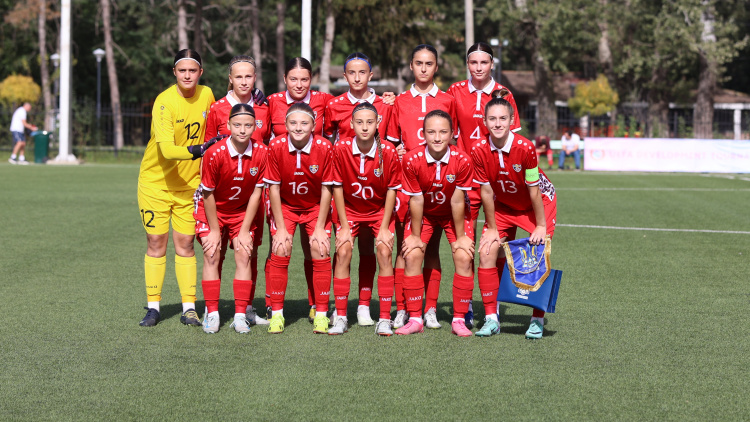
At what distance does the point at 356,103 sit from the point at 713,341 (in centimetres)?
332

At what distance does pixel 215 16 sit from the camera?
210 feet

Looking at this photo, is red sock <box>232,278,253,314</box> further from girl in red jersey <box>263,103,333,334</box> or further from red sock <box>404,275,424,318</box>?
red sock <box>404,275,424,318</box>

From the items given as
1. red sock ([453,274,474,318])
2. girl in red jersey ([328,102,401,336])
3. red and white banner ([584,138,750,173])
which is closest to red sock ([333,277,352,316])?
girl in red jersey ([328,102,401,336])

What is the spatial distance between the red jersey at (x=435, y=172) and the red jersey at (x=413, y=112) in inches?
18.3

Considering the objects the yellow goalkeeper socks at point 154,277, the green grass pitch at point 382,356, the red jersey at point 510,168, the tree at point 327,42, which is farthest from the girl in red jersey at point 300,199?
the tree at point 327,42

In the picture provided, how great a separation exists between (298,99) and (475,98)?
1472 millimetres

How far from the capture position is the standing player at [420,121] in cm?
704

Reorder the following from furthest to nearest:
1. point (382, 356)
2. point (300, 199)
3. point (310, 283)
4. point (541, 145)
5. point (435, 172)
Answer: point (541, 145), point (310, 283), point (300, 199), point (435, 172), point (382, 356)

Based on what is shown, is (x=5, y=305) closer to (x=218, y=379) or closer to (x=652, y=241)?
(x=218, y=379)

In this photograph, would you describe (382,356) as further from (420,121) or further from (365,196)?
(420,121)

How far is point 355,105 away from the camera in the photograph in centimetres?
714

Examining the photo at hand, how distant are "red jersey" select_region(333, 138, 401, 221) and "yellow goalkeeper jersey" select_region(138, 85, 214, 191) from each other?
4.22 ft

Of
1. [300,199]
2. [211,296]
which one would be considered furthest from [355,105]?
[211,296]

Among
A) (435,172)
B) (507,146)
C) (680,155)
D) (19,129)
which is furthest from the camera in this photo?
(19,129)
